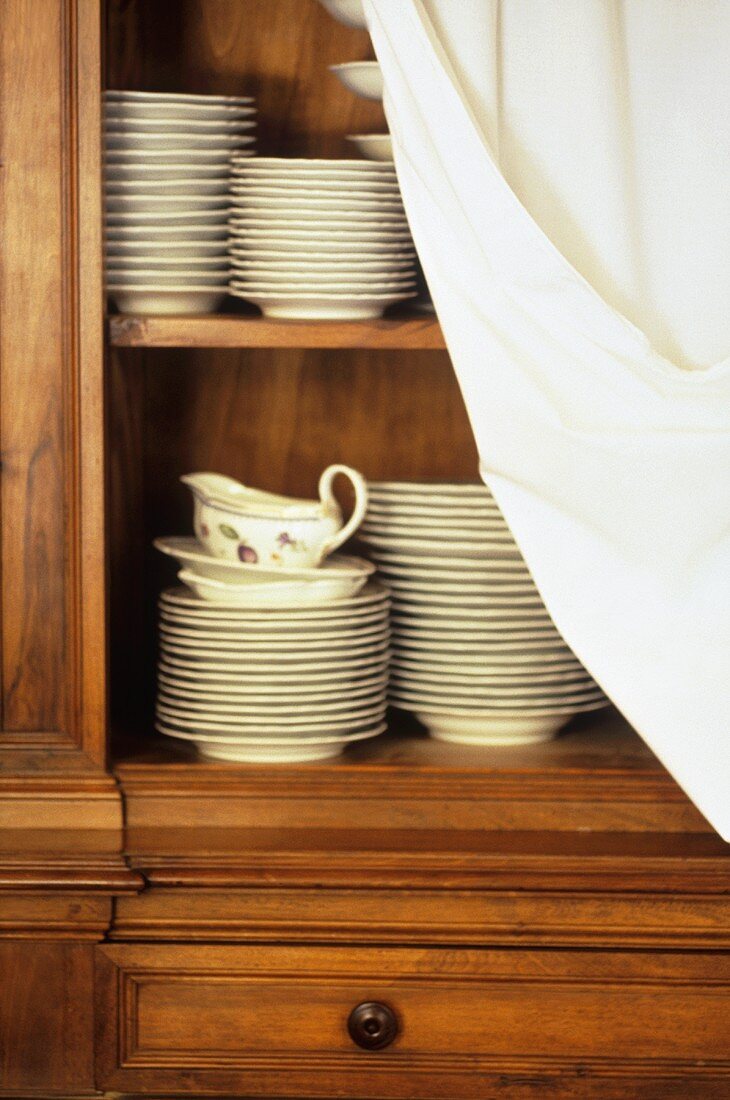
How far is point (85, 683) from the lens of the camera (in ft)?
4.65

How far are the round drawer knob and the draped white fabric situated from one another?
361mm

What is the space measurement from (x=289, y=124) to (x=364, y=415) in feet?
1.11

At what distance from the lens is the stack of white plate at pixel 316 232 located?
1.44 m

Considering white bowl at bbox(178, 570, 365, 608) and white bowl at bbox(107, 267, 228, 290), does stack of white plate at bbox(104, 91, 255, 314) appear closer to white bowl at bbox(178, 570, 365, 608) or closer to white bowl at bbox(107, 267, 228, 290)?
white bowl at bbox(107, 267, 228, 290)

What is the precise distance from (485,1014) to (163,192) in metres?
0.81

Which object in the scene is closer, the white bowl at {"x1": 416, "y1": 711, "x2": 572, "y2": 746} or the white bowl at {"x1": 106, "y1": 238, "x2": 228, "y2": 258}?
the white bowl at {"x1": 106, "y1": 238, "x2": 228, "y2": 258}

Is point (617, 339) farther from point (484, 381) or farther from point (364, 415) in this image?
point (364, 415)

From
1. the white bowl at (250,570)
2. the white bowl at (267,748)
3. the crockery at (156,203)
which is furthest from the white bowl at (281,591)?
the crockery at (156,203)

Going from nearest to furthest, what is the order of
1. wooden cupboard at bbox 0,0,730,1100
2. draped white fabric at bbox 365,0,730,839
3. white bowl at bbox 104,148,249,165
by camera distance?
draped white fabric at bbox 365,0,730,839 → wooden cupboard at bbox 0,0,730,1100 → white bowl at bbox 104,148,249,165

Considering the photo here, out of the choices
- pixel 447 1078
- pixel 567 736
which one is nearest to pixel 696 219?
pixel 567 736

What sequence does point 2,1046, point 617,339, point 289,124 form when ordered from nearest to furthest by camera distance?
point 617,339
point 2,1046
point 289,124

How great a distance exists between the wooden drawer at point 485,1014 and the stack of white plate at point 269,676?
0.72 ft

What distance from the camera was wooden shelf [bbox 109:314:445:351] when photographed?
4.60 feet

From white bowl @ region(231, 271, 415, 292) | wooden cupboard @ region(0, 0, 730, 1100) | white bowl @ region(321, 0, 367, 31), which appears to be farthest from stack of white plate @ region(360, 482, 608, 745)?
white bowl @ region(321, 0, 367, 31)
